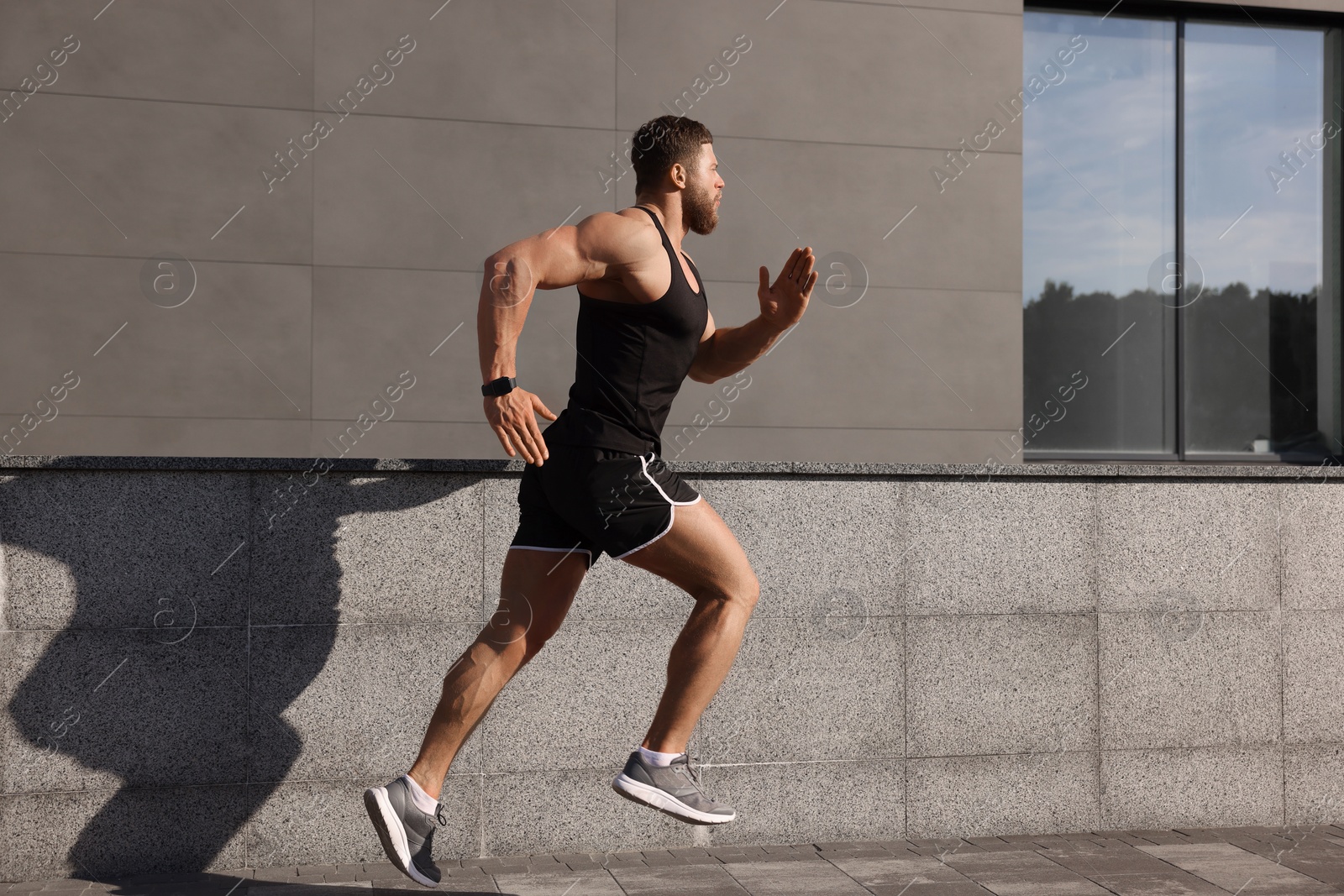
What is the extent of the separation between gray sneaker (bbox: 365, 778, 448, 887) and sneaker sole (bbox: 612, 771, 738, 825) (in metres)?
0.61

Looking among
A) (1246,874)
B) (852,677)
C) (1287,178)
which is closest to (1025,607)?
(852,677)

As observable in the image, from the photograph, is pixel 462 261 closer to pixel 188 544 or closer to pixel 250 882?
pixel 188 544

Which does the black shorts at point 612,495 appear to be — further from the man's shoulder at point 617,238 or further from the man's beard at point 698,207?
the man's beard at point 698,207

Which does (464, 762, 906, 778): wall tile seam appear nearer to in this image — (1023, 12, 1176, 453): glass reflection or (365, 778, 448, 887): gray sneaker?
(365, 778, 448, 887): gray sneaker

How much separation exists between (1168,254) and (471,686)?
20.4ft

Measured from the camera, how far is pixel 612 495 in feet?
11.4

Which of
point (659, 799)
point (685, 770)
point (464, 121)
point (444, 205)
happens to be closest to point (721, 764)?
point (685, 770)

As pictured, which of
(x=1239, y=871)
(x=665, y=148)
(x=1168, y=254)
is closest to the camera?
(x=665, y=148)

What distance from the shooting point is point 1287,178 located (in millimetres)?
8023

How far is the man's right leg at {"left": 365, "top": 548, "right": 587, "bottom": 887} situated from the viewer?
3.39m

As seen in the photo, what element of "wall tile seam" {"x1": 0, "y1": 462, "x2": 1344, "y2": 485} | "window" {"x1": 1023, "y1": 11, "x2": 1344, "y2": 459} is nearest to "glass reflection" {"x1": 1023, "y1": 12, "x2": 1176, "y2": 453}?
"window" {"x1": 1023, "y1": 11, "x2": 1344, "y2": 459}

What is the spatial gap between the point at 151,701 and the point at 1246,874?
427 centimetres

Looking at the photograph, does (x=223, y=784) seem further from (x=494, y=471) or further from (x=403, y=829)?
(x=494, y=471)

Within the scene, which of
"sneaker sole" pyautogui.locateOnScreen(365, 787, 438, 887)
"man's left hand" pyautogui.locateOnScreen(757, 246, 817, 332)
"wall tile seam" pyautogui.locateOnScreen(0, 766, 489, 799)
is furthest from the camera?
"wall tile seam" pyautogui.locateOnScreen(0, 766, 489, 799)
